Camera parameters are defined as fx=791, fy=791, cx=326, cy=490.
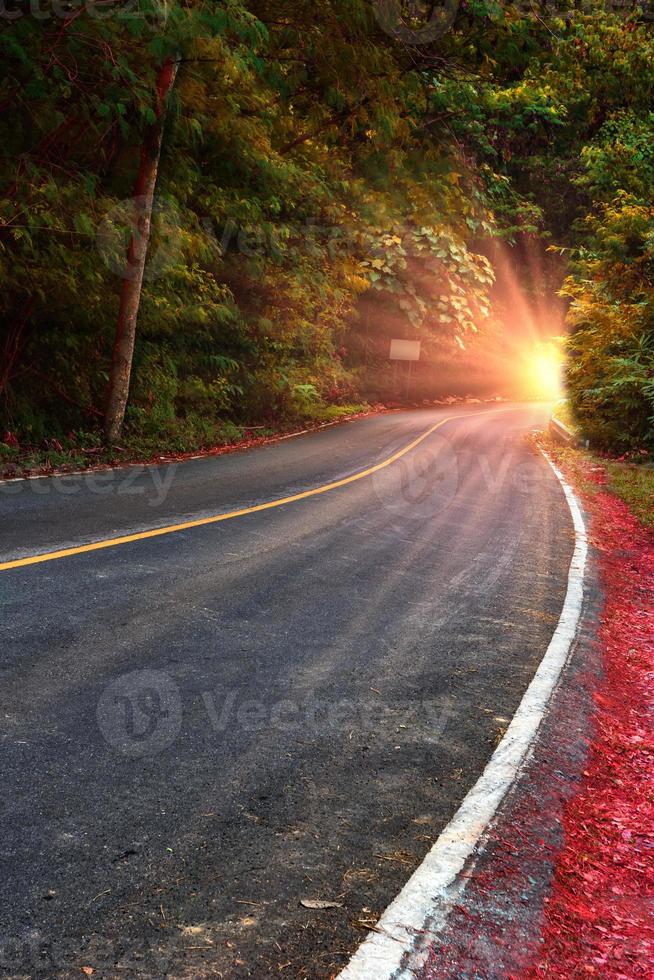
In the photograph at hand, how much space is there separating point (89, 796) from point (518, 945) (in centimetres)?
191

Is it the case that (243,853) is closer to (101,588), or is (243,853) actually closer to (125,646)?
(125,646)

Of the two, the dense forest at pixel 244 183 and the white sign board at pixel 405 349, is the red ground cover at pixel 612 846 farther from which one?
the white sign board at pixel 405 349

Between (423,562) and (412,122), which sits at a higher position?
(412,122)

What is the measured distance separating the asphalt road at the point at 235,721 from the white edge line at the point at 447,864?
0.22 feet

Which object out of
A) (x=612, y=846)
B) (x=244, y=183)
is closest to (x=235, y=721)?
(x=612, y=846)

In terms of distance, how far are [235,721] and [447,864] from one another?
61.4 inches

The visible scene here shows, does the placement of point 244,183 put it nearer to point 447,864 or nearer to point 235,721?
point 235,721

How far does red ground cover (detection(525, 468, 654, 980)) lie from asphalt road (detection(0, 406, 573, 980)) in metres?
0.57

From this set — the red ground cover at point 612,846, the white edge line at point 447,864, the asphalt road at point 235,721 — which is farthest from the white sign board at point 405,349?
the white edge line at point 447,864

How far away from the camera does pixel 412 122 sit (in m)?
14.4

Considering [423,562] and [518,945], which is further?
[423,562]

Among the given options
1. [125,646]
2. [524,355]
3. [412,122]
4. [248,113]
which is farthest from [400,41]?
[524,355]

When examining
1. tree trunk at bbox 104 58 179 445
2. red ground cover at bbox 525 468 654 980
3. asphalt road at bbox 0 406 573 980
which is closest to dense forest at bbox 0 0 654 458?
tree trunk at bbox 104 58 179 445

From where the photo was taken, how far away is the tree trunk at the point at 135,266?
49.1ft
